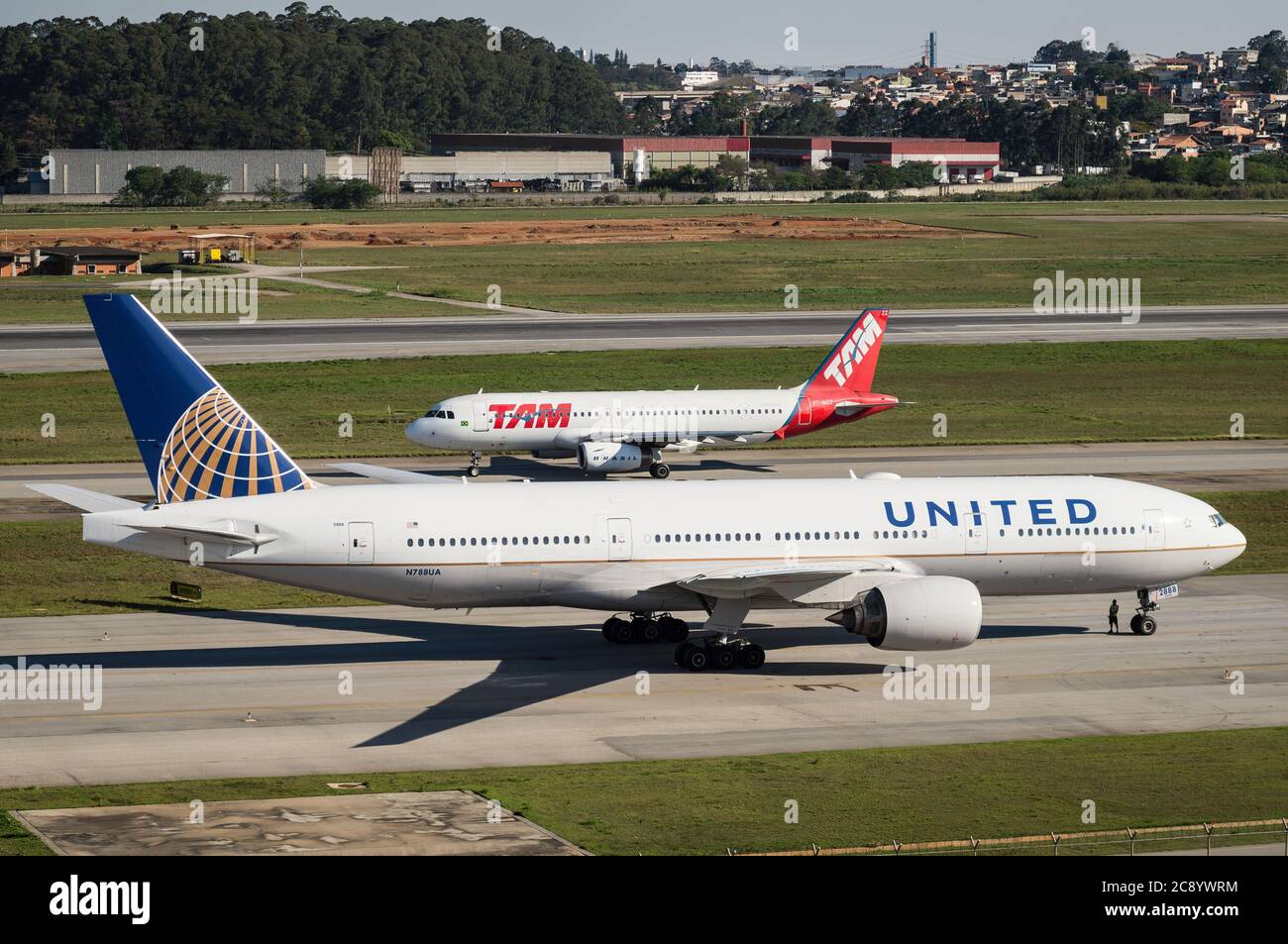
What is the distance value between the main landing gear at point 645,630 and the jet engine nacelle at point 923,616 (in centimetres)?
696

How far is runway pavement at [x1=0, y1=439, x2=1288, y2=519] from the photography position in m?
70.4

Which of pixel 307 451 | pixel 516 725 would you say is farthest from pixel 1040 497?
pixel 307 451

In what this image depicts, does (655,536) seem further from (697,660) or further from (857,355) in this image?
(857,355)

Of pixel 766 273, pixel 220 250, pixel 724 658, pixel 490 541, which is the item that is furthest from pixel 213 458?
pixel 220 250

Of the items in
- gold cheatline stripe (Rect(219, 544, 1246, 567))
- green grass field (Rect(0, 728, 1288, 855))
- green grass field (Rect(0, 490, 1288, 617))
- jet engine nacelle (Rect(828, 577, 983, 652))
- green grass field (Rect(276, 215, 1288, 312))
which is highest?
green grass field (Rect(276, 215, 1288, 312))

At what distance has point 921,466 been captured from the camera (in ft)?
244

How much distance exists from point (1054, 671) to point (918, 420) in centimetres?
4385

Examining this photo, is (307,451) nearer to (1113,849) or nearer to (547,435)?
(547,435)

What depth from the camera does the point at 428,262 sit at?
17450 cm

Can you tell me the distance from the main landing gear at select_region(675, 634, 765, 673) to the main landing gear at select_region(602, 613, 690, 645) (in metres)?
2.47

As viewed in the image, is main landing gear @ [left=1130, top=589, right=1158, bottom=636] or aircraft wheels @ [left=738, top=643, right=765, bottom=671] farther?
main landing gear @ [left=1130, top=589, right=1158, bottom=636]

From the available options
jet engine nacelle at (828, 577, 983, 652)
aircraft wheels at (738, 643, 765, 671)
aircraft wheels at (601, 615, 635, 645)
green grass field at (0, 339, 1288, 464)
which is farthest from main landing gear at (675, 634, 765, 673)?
green grass field at (0, 339, 1288, 464)

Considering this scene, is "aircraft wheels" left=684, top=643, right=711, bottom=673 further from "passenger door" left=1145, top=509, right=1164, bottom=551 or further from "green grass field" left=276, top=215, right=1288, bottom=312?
"green grass field" left=276, top=215, right=1288, bottom=312

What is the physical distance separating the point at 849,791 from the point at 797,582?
947 cm
